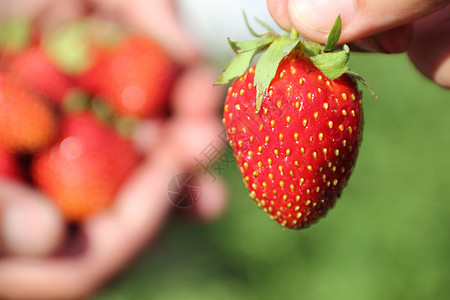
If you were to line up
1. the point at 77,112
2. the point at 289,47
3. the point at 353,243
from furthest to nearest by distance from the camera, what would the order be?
the point at 77,112
the point at 353,243
the point at 289,47

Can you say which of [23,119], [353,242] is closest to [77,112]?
[23,119]

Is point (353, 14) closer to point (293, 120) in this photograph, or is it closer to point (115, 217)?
point (293, 120)

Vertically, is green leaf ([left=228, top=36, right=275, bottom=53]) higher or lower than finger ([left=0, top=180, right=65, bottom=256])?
higher

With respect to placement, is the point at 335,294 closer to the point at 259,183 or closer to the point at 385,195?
the point at 385,195

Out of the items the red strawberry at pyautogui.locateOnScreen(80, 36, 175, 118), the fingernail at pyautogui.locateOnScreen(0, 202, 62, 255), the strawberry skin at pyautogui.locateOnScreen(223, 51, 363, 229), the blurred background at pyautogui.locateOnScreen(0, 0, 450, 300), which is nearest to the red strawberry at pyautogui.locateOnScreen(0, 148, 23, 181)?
the fingernail at pyautogui.locateOnScreen(0, 202, 62, 255)

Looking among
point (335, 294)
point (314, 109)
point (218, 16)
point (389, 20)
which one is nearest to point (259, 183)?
point (314, 109)

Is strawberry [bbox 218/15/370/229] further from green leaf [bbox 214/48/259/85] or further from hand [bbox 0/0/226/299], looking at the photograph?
hand [bbox 0/0/226/299]
